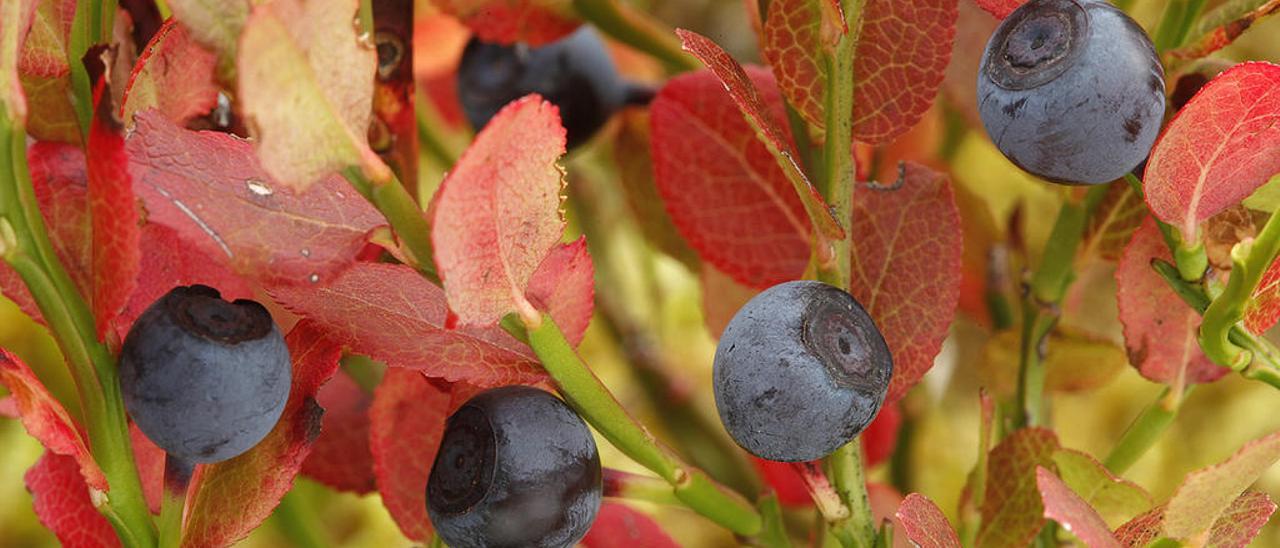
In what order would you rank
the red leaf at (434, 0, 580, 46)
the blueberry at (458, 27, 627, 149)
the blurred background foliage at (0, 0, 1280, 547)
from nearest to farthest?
the red leaf at (434, 0, 580, 46), the blueberry at (458, 27, 627, 149), the blurred background foliage at (0, 0, 1280, 547)

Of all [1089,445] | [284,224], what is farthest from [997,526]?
Answer: [1089,445]

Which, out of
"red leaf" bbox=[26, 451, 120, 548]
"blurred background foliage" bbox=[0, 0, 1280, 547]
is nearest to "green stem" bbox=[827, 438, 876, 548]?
"red leaf" bbox=[26, 451, 120, 548]

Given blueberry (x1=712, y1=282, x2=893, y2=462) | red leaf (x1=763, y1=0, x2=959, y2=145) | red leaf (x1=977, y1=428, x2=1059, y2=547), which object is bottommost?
red leaf (x1=977, y1=428, x2=1059, y2=547)

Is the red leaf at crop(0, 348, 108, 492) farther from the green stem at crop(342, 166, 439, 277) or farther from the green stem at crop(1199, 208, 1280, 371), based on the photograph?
the green stem at crop(1199, 208, 1280, 371)

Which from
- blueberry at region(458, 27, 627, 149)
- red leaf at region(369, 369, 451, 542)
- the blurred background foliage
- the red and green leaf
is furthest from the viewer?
the blurred background foliage

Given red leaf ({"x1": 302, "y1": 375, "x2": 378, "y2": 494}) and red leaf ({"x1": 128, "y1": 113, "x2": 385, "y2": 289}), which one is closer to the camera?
red leaf ({"x1": 128, "y1": 113, "x2": 385, "y2": 289})

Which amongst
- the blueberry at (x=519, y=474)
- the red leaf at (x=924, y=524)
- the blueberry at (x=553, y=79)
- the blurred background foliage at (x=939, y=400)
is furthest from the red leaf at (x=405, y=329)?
the blurred background foliage at (x=939, y=400)

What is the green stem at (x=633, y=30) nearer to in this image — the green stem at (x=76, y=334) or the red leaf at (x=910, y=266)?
the red leaf at (x=910, y=266)
